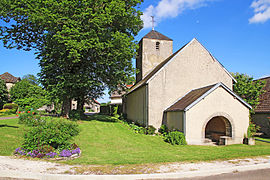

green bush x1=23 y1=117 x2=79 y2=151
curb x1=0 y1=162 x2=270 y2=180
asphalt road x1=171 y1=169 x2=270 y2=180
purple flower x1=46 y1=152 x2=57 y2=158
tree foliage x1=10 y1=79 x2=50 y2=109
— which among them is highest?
tree foliage x1=10 y1=79 x2=50 y2=109

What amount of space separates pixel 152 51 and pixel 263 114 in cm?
1461

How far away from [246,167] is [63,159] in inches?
300

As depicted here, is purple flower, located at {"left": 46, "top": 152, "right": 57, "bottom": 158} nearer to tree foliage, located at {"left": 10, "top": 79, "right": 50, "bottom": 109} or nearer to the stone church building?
tree foliage, located at {"left": 10, "top": 79, "right": 50, "bottom": 109}

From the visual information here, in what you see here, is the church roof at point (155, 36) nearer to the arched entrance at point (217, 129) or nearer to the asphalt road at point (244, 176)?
the arched entrance at point (217, 129)

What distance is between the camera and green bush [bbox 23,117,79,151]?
29.2 ft

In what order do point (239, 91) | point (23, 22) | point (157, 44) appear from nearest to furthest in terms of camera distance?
point (23, 22) → point (239, 91) → point (157, 44)

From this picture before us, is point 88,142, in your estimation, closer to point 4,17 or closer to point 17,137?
point 17,137

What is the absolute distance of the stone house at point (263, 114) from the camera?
63.8 feet

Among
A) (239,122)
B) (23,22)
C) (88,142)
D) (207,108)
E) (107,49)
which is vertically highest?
(23,22)

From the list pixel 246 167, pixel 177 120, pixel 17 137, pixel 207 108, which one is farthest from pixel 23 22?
pixel 246 167

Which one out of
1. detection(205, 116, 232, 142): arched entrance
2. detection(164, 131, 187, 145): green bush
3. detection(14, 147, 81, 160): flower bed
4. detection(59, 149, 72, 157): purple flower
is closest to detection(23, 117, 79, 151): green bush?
detection(14, 147, 81, 160): flower bed

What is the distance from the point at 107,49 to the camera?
20.0 meters

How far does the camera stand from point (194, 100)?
14438 millimetres

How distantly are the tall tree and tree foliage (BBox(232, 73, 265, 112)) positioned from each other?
1210cm
